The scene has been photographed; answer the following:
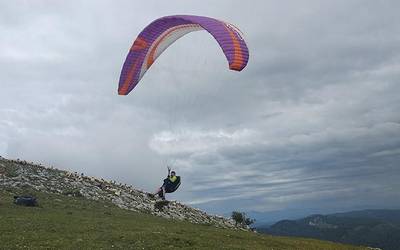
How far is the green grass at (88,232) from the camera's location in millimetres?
29858

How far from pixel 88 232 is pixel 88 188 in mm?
24041

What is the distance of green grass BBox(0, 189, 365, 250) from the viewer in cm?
2986

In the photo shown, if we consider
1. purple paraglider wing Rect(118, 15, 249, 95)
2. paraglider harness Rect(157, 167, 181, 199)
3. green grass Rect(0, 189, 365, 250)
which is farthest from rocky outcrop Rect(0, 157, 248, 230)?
purple paraglider wing Rect(118, 15, 249, 95)

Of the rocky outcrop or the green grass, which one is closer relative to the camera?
the green grass

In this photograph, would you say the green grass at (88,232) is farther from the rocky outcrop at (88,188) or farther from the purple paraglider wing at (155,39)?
the purple paraglider wing at (155,39)

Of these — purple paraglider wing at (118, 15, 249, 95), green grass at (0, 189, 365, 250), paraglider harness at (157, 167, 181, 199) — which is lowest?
green grass at (0, 189, 365, 250)

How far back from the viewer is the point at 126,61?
38438 millimetres

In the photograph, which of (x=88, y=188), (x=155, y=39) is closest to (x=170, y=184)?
(x=155, y=39)

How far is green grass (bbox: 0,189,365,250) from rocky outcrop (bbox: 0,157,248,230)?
502 centimetres

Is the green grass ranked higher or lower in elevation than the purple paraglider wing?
lower

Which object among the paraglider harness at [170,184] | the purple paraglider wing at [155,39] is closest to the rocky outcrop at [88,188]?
the paraglider harness at [170,184]

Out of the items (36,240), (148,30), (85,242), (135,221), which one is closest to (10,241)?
(36,240)

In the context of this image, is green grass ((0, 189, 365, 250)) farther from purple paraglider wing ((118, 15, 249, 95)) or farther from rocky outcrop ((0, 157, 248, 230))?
purple paraglider wing ((118, 15, 249, 95))

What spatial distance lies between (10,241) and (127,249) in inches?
276
